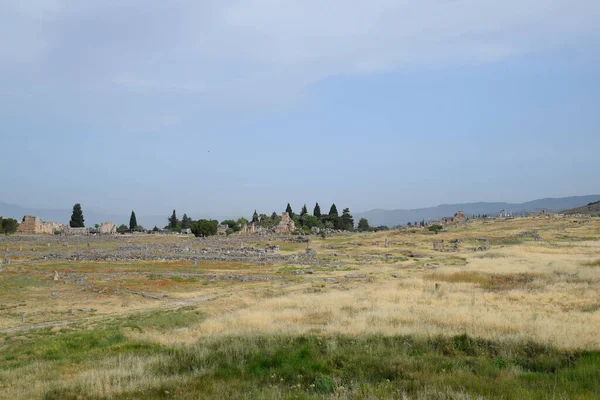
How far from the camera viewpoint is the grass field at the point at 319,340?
29.5 feet

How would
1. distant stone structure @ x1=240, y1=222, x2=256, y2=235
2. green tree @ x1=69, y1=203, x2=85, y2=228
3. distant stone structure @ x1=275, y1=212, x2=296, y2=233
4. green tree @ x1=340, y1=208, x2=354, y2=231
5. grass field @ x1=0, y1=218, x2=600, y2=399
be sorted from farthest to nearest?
green tree @ x1=340, y1=208, x2=354, y2=231, green tree @ x1=69, y1=203, x2=85, y2=228, distant stone structure @ x1=240, y1=222, x2=256, y2=235, distant stone structure @ x1=275, y1=212, x2=296, y2=233, grass field @ x1=0, y1=218, x2=600, y2=399

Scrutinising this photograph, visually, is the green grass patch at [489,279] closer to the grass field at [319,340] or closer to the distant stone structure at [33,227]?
the grass field at [319,340]

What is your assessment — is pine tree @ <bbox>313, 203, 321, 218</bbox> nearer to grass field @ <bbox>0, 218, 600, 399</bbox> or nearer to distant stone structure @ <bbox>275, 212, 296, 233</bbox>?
distant stone structure @ <bbox>275, 212, 296, 233</bbox>

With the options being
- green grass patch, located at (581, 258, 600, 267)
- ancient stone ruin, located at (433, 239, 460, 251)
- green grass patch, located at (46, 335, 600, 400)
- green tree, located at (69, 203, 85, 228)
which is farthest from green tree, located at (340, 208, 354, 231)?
green grass patch, located at (46, 335, 600, 400)

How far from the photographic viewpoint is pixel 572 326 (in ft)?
47.0

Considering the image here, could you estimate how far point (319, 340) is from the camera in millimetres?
13102

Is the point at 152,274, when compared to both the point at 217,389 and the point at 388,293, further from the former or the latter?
the point at 217,389

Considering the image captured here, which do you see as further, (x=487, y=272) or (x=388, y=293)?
(x=487, y=272)

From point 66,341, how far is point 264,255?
1953 inches

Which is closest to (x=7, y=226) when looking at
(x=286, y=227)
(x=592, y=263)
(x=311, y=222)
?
(x=286, y=227)

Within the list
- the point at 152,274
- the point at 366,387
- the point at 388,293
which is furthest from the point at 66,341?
the point at 152,274

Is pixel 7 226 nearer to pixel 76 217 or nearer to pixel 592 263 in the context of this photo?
pixel 76 217

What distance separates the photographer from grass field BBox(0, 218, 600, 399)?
898 centimetres

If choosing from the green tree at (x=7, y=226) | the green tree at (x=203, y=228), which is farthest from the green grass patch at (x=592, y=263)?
the green tree at (x=7, y=226)
